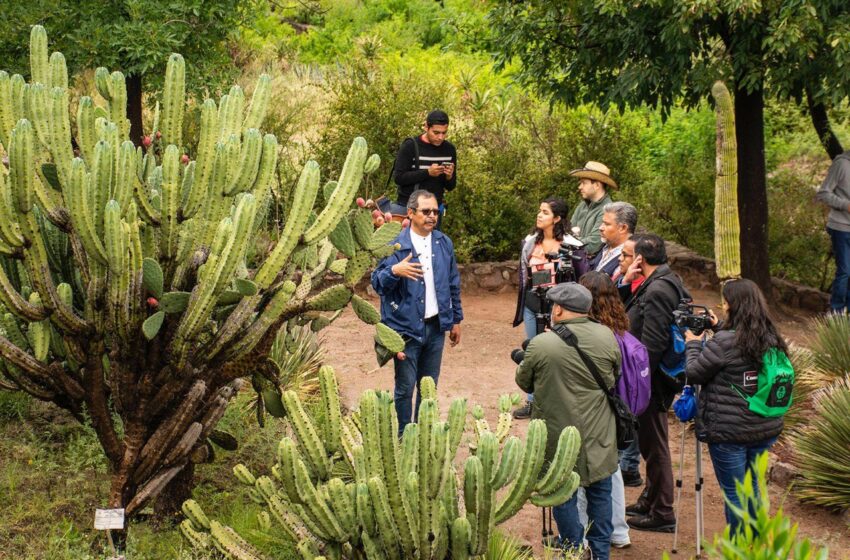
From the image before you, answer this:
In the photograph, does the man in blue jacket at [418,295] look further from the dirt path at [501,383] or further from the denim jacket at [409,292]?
the dirt path at [501,383]

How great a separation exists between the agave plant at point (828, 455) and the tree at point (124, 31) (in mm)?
6794

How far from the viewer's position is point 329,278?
1205 centimetres

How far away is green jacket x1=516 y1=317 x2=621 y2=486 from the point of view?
553 centimetres

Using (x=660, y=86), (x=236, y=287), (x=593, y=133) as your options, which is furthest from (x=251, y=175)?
(x=593, y=133)

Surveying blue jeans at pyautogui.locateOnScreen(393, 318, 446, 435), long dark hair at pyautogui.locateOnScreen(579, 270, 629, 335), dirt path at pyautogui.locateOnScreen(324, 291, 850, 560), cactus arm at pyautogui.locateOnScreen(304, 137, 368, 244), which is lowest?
dirt path at pyautogui.locateOnScreen(324, 291, 850, 560)

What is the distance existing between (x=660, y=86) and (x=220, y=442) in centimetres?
587

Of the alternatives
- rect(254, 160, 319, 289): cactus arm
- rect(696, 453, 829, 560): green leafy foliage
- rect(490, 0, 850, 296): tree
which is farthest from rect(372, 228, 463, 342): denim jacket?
rect(696, 453, 829, 560): green leafy foliage

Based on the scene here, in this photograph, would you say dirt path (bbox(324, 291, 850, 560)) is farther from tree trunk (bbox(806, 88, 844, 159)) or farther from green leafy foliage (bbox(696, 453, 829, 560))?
green leafy foliage (bbox(696, 453, 829, 560))

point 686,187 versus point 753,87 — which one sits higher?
point 753,87

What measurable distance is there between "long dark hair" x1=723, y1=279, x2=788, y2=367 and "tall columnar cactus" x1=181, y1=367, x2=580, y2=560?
120 cm

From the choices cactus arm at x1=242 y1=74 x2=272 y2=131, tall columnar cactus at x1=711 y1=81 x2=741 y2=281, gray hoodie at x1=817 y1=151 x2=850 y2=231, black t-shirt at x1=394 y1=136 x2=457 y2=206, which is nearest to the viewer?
cactus arm at x1=242 y1=74 x2=272 y2=131

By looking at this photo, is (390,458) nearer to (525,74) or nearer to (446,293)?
(446,293)

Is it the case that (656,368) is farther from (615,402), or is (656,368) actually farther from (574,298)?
(574,298)

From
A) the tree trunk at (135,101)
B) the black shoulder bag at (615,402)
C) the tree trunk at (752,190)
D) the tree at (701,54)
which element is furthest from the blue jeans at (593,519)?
the tree trunk at (135,101)
